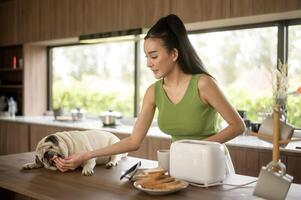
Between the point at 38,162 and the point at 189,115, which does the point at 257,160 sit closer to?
the point at 189,115

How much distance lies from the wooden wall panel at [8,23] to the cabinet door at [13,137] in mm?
1202

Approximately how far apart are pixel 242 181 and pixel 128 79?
121 inches

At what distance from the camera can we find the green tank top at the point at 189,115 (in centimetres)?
176

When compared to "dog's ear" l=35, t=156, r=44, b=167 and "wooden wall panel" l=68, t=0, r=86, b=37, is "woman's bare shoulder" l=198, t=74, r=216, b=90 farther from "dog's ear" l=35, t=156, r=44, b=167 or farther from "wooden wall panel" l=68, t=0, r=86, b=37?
"wooden wall panel" l=68, t=0, r=86, b=37

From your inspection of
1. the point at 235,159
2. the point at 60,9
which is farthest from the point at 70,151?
the point at 60,9

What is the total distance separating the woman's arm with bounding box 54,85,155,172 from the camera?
1728 mm

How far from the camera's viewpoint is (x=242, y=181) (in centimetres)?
155

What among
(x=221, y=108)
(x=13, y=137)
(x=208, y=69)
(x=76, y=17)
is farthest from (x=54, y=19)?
(x=221, y=108)

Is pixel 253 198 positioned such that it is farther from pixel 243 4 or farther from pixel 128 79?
pixel 128 79

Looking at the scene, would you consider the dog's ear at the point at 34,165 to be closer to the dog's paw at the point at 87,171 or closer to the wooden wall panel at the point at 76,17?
the dog's paw at the point at 87,171

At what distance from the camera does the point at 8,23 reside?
17.6 feet

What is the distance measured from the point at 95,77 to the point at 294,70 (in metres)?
2.56

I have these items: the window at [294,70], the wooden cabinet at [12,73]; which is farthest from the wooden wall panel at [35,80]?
the window at [294,70]

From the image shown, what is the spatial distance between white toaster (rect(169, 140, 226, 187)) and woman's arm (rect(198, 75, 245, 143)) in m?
0.18
